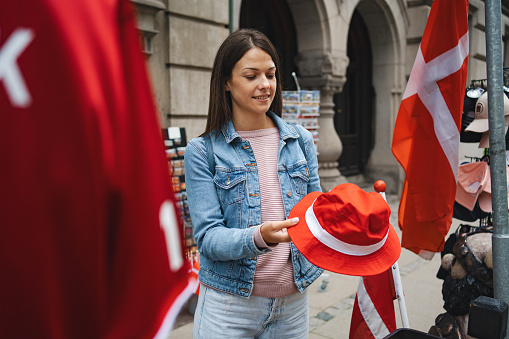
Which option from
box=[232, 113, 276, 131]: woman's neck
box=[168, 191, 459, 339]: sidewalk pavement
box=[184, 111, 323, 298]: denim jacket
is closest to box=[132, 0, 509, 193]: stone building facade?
box=[168, 191, 459, 339]: sidewalk pavement

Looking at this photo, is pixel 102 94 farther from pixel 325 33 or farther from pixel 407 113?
pixel 325 33

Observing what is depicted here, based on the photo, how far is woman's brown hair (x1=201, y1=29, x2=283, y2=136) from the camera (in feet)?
6.18

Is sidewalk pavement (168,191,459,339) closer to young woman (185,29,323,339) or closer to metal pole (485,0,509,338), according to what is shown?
metal pole (485,0,509,338)

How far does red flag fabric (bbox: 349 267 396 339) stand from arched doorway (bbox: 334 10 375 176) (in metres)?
7.94

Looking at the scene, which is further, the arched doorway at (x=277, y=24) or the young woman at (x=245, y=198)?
the arched doorway at (x=277, y=24)

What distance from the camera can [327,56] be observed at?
8.08 m

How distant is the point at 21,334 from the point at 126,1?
1.57 ft

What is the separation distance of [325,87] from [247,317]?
6888 mm

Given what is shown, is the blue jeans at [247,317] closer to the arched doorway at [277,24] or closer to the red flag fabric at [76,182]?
the red flag fabric at [76,182]

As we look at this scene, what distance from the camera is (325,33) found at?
321 inches

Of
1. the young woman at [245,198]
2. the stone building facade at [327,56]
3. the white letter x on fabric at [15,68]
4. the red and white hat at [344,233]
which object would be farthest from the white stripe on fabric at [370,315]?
the stone building facade at [327,56]

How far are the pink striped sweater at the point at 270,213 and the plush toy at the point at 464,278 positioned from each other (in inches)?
62.1

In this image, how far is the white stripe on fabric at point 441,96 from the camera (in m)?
2.49

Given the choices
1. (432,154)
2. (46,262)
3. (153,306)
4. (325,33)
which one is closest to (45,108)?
(46,262)
